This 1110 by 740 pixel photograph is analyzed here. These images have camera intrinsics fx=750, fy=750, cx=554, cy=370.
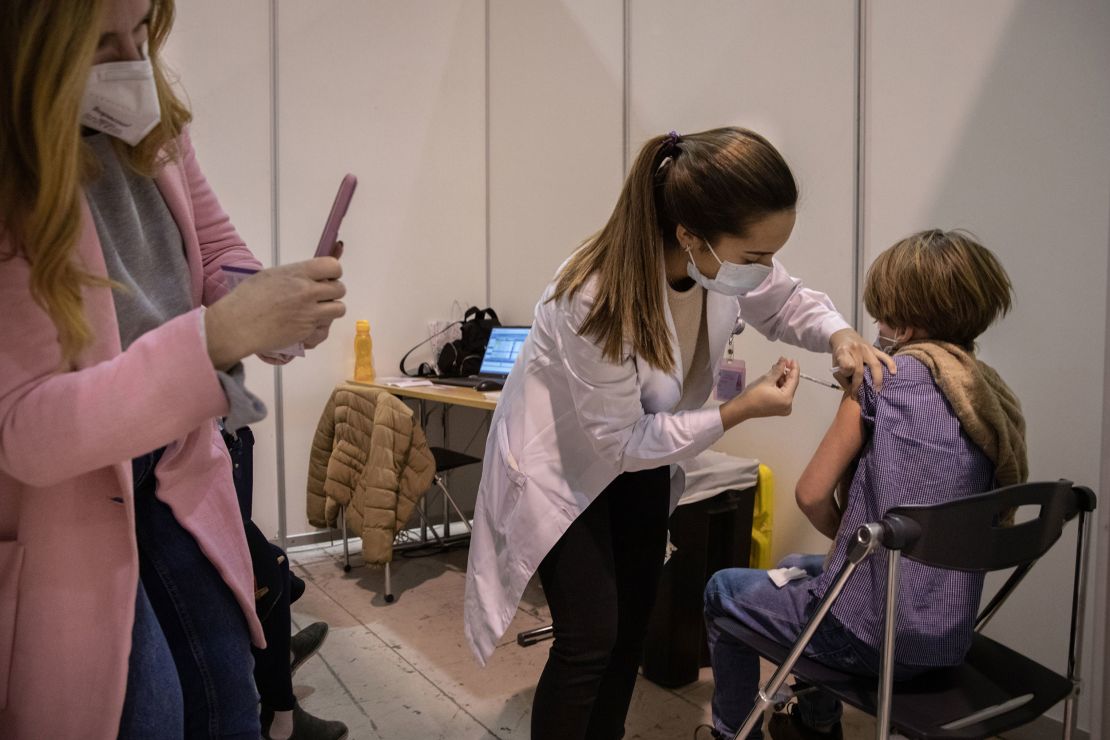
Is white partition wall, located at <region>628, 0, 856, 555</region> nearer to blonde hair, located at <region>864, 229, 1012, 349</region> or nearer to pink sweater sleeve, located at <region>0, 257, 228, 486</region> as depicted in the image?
blonde hair, located at <region>864, 229, 1012, 349</region>

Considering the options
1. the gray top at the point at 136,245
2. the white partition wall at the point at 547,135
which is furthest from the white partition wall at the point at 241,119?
the gray top at the point at 136,245

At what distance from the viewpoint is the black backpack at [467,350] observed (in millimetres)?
3789

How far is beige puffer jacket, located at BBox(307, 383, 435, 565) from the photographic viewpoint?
114 inches

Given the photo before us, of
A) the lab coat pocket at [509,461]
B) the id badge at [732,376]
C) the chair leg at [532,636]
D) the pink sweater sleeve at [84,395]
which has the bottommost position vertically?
the chair leg at [532,636]

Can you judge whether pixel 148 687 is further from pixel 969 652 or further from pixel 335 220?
pixel 969 652

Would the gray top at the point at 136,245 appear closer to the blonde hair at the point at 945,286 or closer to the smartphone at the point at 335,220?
the smartphone at the point at 335,220

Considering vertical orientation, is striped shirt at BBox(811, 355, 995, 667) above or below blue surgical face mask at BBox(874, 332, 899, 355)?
below

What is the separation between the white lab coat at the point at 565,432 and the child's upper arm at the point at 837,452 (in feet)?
0.73

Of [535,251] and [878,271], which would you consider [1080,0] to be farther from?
[535,251]

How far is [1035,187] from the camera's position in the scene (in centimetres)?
185

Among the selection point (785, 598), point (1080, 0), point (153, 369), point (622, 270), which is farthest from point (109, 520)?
point (1080, 0)

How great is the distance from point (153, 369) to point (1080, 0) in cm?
213

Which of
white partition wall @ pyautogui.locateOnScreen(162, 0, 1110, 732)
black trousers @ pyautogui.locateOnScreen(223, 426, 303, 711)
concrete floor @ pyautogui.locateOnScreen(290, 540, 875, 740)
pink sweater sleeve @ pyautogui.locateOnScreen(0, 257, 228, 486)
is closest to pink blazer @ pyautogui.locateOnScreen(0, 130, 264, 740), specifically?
pink sweater sleeve @ pyautogui.locateOnScreen(0, 257, 228, 486)

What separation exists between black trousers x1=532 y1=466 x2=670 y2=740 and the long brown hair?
0.99 ft
